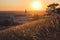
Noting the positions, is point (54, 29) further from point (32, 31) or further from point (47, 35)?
point (32, 31)

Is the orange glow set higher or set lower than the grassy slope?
higher

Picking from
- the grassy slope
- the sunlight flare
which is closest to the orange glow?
the sunlight flare

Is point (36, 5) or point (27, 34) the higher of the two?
point (36, 5)

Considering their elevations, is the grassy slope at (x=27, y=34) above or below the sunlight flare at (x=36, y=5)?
below

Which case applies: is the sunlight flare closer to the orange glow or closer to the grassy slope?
the orange glow

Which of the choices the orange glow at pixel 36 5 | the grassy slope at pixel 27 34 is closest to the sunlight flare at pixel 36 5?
the orange glow at pixel 36 5

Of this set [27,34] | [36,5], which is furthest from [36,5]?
[27,34]

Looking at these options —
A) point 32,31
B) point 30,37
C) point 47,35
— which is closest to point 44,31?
point 47,35

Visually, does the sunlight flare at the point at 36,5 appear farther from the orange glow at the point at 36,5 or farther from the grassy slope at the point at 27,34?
the grassy slope at the point at 27,34

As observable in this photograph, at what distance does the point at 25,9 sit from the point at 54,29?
9.41ft

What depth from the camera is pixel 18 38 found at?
481 cm

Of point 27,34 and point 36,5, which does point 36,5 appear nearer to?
point 36,5

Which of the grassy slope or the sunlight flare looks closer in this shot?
the grassy slope

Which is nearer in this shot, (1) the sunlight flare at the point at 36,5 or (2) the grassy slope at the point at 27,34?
(2) the grassy slope at the point at 27,34
